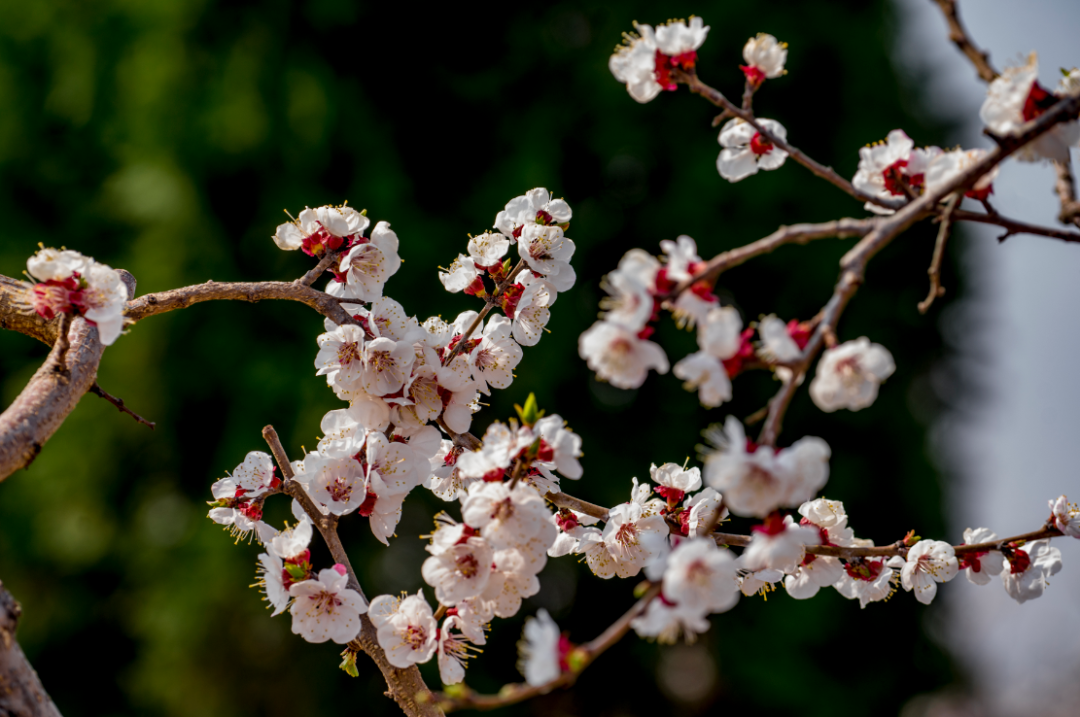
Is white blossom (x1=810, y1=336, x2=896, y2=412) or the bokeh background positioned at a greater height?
the bokeh background

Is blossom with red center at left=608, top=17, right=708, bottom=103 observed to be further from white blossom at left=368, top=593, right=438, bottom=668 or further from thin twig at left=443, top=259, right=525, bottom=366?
white blossom at left=368, top=593, right=438, bottom=668

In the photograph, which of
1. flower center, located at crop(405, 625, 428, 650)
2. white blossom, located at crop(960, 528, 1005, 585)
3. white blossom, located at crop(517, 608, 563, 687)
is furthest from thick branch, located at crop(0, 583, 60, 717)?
white blossom, located at crop(960, 528, 1005, 585)

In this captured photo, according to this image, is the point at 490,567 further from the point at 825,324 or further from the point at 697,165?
the point at 697,165

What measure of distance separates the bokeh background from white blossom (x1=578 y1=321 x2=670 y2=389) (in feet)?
9.95

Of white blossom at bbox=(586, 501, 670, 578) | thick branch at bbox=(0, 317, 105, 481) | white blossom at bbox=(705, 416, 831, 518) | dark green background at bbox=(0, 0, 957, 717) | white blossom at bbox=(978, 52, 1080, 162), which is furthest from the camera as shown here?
dark green background at bbox=(0, 0, 957, 717)

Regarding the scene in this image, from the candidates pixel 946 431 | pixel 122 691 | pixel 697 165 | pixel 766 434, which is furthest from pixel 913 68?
pixel 122 691

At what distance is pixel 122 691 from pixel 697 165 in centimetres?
416

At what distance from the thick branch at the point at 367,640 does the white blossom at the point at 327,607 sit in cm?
2

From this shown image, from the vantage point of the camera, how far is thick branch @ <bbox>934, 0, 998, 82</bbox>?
0.67m

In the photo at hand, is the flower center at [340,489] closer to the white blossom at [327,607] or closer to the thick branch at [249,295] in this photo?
the white blossom at [327,607]

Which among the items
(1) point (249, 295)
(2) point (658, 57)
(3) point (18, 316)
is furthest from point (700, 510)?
(3) point (18, 316)

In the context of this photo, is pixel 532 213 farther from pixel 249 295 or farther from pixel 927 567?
pixel 927 567

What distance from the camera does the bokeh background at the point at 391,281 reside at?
12.3 feet

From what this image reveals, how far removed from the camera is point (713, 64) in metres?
4.31
